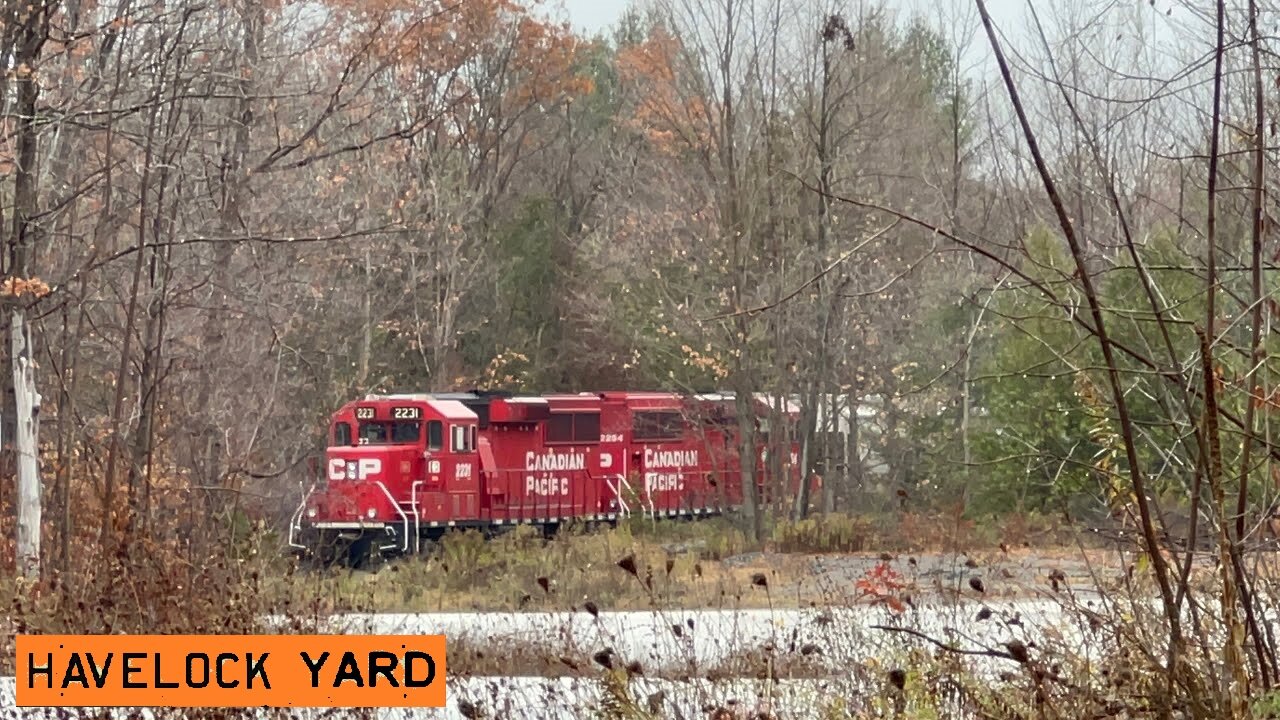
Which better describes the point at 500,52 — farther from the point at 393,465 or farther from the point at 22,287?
the point at 22,287

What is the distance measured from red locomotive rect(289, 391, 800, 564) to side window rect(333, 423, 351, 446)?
2 cm

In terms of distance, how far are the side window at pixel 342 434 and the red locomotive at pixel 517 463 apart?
0.02 meters

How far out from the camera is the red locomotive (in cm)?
2745

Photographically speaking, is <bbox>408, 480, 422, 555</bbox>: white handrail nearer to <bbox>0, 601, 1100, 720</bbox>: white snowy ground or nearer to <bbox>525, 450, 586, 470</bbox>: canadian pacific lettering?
<bbox>525, 450, 586, 470</bbox>: canadian pacific lettering

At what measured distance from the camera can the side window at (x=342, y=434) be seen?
2817 cm

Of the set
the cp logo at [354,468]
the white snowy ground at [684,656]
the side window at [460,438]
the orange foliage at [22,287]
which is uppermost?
the orange foliage at [22,287]

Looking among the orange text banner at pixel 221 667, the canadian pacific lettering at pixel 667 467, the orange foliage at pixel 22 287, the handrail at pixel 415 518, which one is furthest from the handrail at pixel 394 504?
the orange text banner at pixel 221 667

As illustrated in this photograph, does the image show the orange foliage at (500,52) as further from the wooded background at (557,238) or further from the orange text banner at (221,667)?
the orange text banner at (221,667)

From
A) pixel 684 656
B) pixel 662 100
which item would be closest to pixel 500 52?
pixel 662 100

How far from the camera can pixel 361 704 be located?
6.98 meters

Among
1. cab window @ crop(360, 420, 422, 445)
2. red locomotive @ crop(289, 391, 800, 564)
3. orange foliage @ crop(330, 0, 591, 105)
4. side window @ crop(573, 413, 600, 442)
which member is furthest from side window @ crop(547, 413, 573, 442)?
orange foliage @ crop(330, 0, 591, 105)

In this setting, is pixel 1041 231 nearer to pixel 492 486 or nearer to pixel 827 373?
pixel 827 373

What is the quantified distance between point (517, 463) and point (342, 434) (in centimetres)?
310

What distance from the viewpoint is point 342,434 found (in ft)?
92.8
